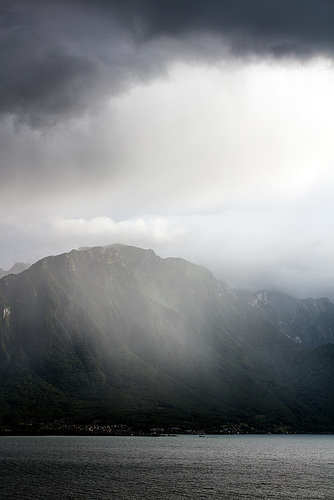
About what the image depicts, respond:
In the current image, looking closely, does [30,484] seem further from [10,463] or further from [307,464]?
[307,464]

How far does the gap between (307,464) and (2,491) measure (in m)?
121

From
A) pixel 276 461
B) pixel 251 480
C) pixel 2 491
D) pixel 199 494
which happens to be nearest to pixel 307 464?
pixel 276 461

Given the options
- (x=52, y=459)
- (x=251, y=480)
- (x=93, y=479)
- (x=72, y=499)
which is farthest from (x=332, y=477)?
(x=52, y=459)

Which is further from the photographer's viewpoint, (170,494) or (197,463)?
(197,463)

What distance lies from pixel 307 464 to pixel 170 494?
9545cm

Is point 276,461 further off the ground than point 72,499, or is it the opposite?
point 72,499

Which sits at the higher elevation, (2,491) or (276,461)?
(2,491)

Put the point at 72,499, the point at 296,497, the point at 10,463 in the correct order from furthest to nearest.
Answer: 1. the point at 10,463
2. the point at 296,497
3. the point at 72,499

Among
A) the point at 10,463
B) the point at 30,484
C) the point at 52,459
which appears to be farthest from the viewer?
the point at 52,459

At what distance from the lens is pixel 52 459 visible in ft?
565

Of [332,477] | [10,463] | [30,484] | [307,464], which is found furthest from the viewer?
[307,464]

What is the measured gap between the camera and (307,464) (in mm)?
186500

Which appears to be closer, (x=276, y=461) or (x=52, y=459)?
(x=52, y=459)

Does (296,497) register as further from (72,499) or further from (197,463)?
(197,463)
